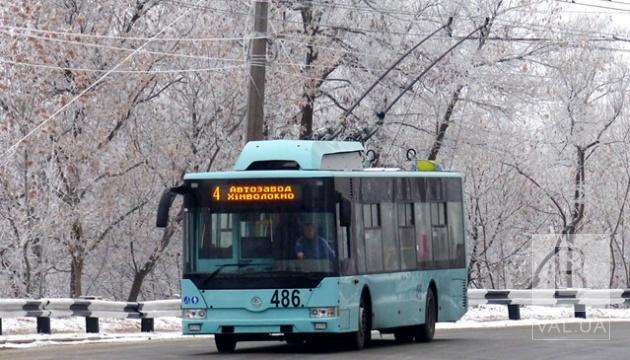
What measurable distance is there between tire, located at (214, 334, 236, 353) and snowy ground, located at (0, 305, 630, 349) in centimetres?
334

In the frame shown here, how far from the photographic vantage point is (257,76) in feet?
94.2

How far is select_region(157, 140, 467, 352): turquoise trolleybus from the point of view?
2102 centimetres

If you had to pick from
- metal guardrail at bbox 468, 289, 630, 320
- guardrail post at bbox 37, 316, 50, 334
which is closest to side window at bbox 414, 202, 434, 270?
guardrail post at bbox 37, 316, 50, 334

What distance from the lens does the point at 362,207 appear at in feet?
73.8

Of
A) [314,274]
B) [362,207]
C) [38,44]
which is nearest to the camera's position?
[314,274]

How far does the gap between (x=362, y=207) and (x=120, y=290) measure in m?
22.6

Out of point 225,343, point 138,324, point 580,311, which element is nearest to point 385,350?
point 225,343

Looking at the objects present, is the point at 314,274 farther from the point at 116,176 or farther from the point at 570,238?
the point at 570,238

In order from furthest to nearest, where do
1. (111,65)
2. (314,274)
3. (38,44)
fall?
(111,65) < (38,44) < (314,274)

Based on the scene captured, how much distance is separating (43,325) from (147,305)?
2.80m

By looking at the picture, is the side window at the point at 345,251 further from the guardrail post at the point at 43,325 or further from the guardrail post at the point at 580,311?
the guardrail post at the point at 580,311

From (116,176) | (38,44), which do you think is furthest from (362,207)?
(116,176)

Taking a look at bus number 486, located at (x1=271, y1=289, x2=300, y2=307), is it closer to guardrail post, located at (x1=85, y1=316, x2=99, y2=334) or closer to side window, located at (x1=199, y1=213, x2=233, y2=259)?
side window, located at (x1=199, y1=213, x2=233, y2=259)

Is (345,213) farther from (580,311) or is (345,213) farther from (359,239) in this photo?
(580,311)
